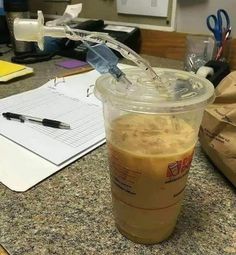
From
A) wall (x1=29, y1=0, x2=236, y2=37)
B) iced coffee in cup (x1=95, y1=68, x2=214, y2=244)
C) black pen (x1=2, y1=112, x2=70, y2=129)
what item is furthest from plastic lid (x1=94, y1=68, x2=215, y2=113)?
wall (x1=29, y1=0, x2=236, y2=37)

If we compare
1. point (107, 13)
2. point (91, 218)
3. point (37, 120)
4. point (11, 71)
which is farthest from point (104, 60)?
point (107, 13)

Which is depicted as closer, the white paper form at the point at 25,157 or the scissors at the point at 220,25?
the white paper form at the point at 25,157

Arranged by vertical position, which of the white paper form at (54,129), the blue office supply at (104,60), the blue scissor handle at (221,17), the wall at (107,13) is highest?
the blue office supply at (104,60)

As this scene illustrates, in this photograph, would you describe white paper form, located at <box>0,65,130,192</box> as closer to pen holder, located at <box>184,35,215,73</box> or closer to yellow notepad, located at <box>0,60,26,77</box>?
yellow notepad, located at <box>0,60,26,77</box>

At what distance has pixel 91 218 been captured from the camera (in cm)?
39

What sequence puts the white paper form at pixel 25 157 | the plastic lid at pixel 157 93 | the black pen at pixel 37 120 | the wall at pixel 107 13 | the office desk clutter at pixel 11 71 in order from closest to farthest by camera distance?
1. the plastic lid at pixel 157 93
2. the white paper form at pixel 25 157
3. the black pen at pixel 37 120
4. the office desk clutter at pixel 11 71
5. the wall at pixel 107 13

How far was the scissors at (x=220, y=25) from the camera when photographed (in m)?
0.94

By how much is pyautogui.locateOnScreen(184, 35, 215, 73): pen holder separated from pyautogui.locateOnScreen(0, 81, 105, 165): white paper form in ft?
1.37

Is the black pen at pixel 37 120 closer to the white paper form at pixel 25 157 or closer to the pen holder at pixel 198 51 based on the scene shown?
the white paper form at pixel 25 157

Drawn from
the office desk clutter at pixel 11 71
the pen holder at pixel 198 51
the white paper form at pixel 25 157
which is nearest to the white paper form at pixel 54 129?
the white paper form at pixel 25 157

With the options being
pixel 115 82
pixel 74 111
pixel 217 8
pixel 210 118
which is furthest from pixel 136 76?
pixel 217 8

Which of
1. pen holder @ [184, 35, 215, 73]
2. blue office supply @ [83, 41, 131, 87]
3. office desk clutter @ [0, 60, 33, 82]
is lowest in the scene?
office desk clutter @ [0, 60, 33, 82]

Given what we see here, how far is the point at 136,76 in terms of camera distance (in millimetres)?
382

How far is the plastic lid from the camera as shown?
30 cm
